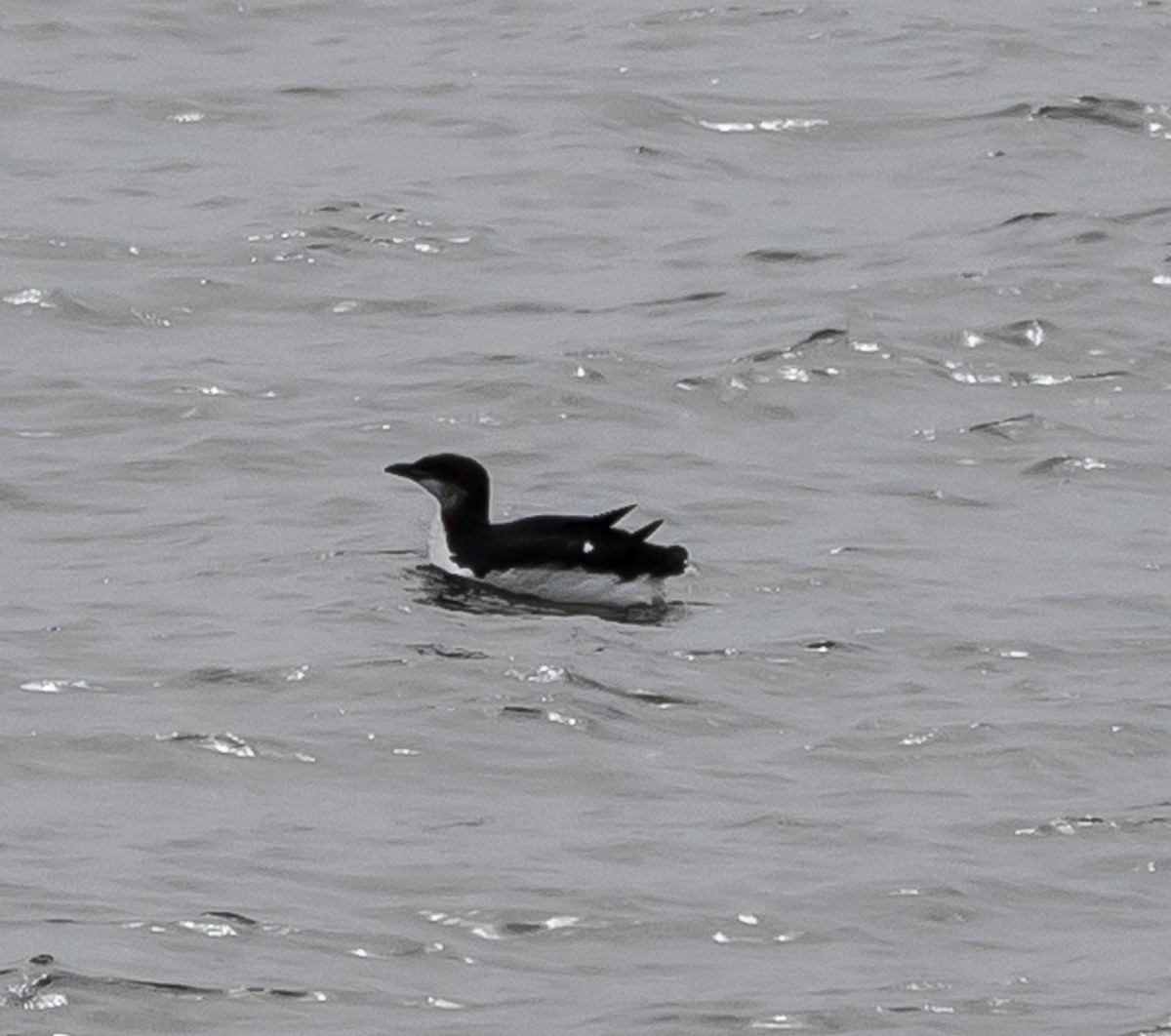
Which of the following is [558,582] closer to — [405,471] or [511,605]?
[511,605]

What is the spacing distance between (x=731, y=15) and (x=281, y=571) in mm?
14496

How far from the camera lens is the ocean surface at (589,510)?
1062 cm

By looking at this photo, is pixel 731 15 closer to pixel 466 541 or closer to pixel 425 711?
pixel 466 541

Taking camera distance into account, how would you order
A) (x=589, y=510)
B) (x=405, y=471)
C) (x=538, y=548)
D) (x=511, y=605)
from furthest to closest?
(x=589, y=510)
(x=405, y=471)
(x=511, y=605)
(x=538, y=548)

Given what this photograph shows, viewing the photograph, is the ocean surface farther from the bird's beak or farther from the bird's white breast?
the bird's beak

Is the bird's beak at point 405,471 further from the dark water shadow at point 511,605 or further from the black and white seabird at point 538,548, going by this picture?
the dark water shadow at point 511,605

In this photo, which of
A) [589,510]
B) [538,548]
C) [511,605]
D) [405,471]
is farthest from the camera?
[589,510]

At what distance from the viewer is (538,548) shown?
1538 centimetres

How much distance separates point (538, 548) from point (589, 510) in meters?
1.21

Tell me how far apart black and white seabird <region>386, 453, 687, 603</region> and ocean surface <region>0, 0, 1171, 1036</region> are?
179 millimetres

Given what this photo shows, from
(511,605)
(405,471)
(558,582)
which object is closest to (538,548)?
(558,582)

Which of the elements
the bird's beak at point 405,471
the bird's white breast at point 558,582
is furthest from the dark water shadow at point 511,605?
the bird's beak at point 405,471

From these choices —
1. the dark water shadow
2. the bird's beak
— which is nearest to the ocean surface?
the dark water shadow

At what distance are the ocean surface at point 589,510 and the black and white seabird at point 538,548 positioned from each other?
0.18 m
